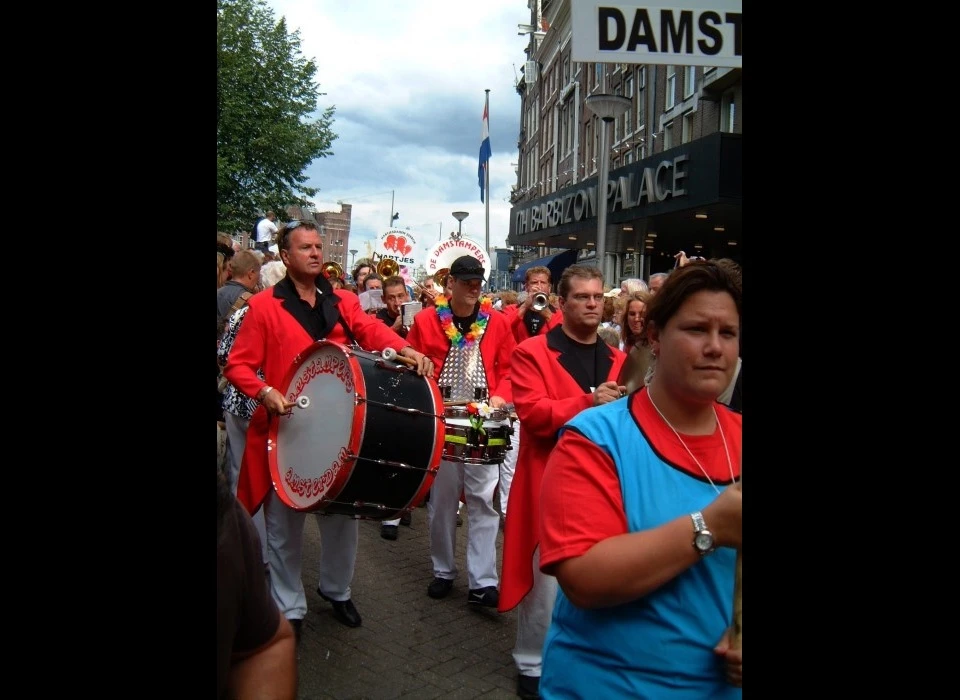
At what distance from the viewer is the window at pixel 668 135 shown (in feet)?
84.5

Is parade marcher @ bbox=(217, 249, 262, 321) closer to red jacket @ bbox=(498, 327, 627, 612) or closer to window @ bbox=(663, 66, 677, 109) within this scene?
red jacket @ bbox=(498, 327, 627, 612)

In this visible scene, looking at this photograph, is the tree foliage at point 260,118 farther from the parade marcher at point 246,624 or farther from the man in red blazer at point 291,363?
the parade marcher at point 246,624

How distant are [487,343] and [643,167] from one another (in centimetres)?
1288

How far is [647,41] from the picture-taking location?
4.01 metres

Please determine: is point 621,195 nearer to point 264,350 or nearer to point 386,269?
point 386,269

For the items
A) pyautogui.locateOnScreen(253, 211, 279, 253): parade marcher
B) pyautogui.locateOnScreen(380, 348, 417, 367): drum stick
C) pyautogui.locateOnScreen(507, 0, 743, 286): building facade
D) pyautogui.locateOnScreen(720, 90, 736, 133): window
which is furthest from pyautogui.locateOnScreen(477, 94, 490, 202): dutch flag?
pyautogui.locateOnScreen(380, 348, 417, 367): drum stick

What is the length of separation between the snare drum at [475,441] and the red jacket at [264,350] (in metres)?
0.59

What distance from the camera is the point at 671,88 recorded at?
25.5 metres

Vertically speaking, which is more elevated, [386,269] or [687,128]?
[687,128]

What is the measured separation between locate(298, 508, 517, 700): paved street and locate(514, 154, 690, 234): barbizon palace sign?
397 inches

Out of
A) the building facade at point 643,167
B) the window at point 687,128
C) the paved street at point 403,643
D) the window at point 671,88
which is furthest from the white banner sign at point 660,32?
the window at point 671,88

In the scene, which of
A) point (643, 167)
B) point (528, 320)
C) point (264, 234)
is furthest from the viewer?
point (643, 167)

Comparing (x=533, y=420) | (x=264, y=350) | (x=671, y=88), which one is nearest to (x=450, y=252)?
(x=264, y=350)
